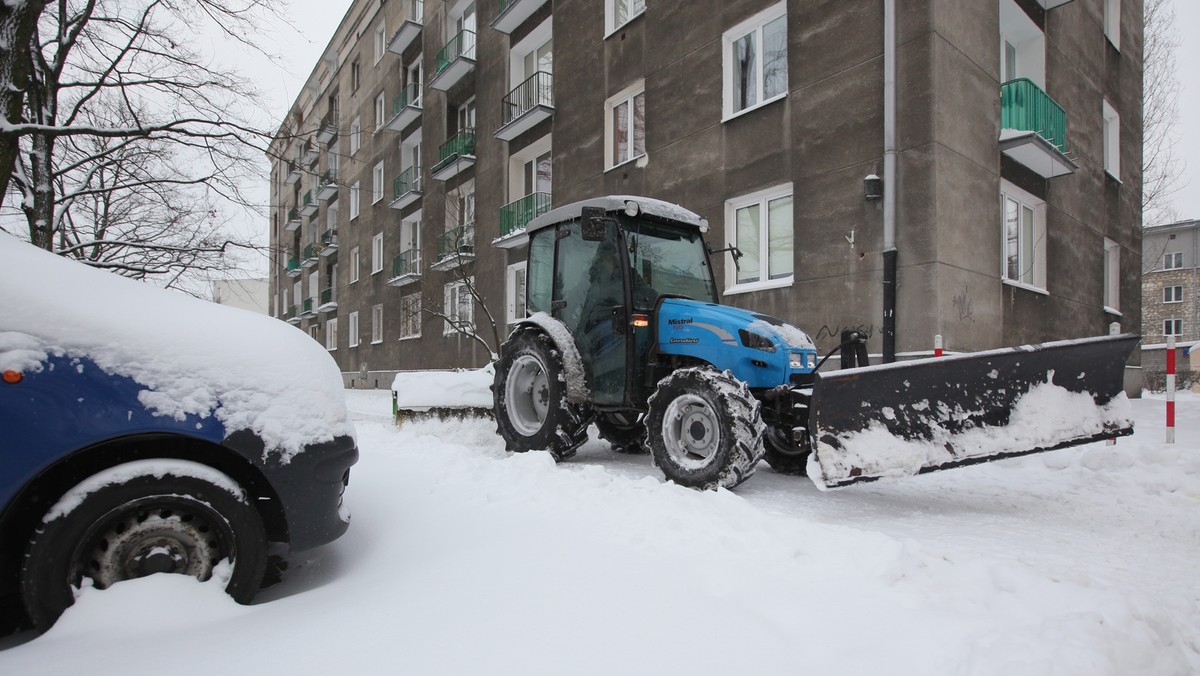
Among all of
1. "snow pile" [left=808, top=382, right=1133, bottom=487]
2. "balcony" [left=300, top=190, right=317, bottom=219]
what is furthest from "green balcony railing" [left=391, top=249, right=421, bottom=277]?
"snow pile" [left=808, top=382, right=1133, bottom=487]

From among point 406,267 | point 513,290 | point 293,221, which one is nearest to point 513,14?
point 513,290

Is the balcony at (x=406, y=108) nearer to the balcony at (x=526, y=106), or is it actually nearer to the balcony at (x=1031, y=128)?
the balcony at (x=526, y=106)

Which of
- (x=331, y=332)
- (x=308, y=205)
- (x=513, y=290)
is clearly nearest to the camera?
(x=513, y=290)

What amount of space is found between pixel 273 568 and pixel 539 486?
1914 millimetres

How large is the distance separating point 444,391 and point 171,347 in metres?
6.60

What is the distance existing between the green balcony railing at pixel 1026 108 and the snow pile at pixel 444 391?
8.73 meters

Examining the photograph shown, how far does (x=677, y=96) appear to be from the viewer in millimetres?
12758

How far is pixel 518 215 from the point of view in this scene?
17.5 meters

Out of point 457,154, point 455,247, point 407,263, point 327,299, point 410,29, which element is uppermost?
point 410,29

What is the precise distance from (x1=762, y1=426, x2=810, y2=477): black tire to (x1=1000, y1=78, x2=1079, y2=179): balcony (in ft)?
23.4

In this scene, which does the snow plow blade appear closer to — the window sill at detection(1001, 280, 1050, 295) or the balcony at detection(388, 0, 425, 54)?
the window sill at detection(1001, 280, 1050, 295)

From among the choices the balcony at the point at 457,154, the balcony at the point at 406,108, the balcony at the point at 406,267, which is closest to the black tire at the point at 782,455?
the balcony at the point at 457,154

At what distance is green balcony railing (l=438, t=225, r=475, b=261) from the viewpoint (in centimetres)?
1896

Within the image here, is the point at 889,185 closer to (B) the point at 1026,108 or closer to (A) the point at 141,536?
(B) the point at 1026,108
